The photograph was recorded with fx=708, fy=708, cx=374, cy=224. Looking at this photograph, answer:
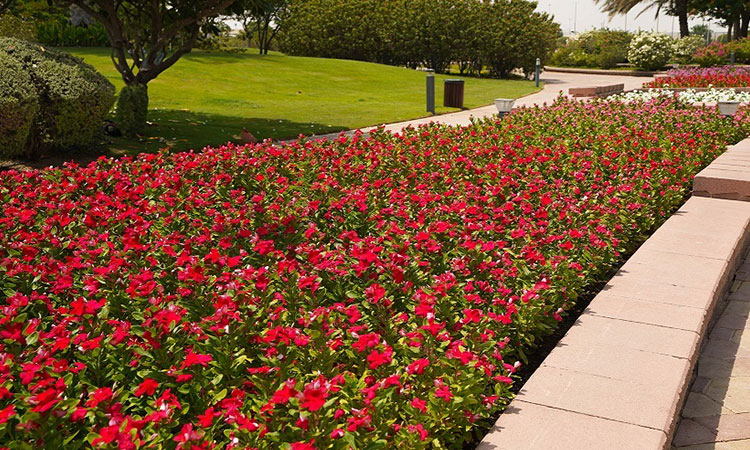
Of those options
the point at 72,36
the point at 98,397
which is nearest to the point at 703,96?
the point at 98,397

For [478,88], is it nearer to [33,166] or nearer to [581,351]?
[33,166]

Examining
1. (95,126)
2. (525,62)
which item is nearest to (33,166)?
(95,126)

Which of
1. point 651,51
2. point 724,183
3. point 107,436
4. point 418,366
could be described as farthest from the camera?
point 651,51

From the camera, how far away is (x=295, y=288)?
3795 mm

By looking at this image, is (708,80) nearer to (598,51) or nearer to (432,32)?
(432,32)

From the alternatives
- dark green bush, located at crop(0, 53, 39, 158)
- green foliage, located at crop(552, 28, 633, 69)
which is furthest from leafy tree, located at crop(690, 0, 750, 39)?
dark green bush, located at crop(0, 53, 39, 158)

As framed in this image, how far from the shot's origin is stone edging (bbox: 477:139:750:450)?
283 centimetres

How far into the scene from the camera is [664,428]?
9.44 ft

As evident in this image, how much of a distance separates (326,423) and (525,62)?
34.1m

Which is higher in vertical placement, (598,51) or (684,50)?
(598,51)

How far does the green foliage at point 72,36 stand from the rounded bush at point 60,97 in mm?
21947

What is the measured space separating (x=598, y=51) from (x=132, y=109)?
39.3 m

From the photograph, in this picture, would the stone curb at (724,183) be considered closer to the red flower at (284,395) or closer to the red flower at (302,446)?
the red flower at (284,395)

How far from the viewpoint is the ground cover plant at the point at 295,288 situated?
2682 mm
